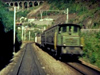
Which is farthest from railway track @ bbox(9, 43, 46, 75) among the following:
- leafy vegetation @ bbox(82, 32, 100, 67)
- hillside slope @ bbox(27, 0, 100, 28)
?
hillside slope @ bbox(27, 0, 100, 28)

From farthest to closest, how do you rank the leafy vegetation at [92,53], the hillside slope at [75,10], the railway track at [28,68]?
the hillside slope at [75,10] → the leafy vegetation at [92,53] → the railway track at [28,68]

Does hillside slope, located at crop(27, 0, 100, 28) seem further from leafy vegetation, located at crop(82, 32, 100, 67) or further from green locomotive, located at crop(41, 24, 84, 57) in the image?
green locomotive, located at crop(41, 24, 84, 57)

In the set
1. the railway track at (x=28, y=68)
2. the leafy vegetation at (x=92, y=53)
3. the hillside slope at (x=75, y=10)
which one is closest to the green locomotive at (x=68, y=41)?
the leafy vegetation at (x=92, y=53)

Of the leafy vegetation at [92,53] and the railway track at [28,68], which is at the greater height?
the leafy vegetation at [92,53]

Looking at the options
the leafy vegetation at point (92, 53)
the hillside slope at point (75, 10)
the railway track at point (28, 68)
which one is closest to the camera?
the railway track at point (28, 68)

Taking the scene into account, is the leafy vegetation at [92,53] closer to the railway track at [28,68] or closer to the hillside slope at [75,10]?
the railway track at [28,68]

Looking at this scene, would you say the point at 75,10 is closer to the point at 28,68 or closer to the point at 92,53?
the point at 92,53

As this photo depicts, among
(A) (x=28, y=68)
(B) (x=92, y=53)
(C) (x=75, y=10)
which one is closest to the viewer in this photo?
(A) (x=28, y=68)

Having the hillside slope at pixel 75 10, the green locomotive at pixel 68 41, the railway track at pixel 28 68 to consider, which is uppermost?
the hillside slope at pixel 75 10

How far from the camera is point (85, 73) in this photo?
49.7 ft

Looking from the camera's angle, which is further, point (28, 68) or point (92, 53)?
point (92, 53)

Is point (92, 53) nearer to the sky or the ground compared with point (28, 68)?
nearer to the sky

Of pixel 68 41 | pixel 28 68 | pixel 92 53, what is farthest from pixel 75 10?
pixel 28 68

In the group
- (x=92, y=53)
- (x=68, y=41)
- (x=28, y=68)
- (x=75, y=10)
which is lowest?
(x=28, y=68)
